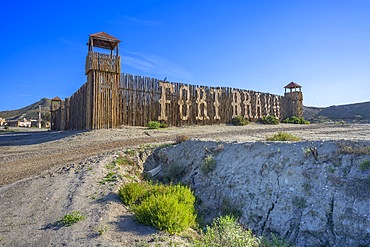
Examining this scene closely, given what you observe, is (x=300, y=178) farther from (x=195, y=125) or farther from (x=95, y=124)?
(x=195, y=125)

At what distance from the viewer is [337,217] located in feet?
13.1

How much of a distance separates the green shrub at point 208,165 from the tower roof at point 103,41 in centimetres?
1224

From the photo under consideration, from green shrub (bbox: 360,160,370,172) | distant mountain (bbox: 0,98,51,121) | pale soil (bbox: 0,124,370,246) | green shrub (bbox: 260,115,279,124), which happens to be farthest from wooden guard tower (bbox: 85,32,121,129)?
distant mountain (bbox: 0,98,51,121)

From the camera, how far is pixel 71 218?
383cm

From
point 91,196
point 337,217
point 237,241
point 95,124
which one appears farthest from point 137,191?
point 95,124

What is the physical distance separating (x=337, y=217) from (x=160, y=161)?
17.3 feet

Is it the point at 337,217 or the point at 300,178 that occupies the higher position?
the point at 300,178

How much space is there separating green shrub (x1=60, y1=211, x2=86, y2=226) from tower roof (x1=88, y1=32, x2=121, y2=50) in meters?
13.6

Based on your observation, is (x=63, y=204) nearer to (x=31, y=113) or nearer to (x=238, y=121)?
(x=238, y=121)

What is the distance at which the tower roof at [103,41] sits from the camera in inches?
612

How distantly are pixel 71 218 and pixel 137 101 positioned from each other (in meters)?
12.6

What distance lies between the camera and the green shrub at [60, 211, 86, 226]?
3.76 metres

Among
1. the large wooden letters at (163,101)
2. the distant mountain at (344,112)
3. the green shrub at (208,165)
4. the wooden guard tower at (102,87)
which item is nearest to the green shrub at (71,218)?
the green shrub at (208,165)

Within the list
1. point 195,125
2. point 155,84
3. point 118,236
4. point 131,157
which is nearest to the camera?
point 118,236
